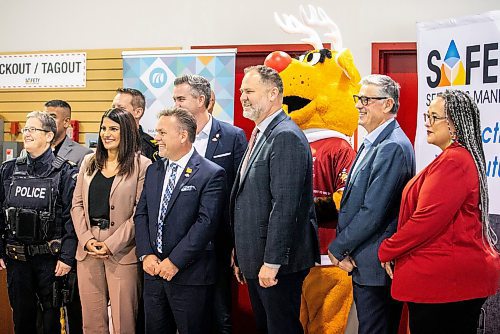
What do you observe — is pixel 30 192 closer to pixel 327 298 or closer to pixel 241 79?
pixel 327 298

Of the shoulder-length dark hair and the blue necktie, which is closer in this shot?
the blue necktie

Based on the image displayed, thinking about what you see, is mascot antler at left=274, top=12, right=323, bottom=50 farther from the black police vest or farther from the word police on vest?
the word police on vest

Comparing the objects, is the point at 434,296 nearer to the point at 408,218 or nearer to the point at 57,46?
the point at 408,218

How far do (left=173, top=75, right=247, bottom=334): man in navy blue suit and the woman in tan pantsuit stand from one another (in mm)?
340

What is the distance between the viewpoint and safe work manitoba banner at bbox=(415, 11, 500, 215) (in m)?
3.16

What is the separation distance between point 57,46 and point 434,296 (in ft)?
12.5

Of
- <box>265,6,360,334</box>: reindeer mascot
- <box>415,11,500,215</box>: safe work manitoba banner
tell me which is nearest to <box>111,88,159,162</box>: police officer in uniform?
<box>265,6,360,334</box>: reindeer mascot

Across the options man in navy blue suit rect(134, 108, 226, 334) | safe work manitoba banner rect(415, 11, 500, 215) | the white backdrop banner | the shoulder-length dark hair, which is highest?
the white backdrop banner

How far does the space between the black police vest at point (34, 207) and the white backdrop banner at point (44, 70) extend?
180cm

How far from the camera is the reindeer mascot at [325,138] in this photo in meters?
3.25

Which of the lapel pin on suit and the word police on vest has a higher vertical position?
the lapel pin on suit

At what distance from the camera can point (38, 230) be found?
127 inches

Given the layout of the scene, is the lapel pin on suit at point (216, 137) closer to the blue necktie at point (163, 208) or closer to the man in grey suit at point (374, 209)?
the blue necktie at point (163, 208)

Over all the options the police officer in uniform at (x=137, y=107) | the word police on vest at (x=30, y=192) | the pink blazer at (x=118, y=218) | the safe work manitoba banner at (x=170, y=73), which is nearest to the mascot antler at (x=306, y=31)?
the safe work manitoba banner at (x=170, y=73)
